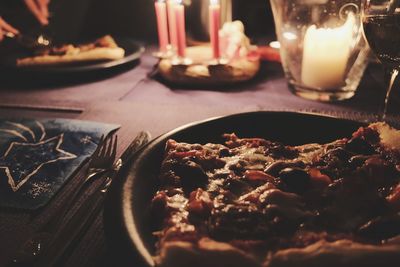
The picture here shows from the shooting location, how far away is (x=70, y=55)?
302 centimetres

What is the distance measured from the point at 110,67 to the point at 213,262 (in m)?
2.22

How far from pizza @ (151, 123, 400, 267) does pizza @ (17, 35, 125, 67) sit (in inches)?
76.0

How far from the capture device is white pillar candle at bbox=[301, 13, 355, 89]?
2199mm

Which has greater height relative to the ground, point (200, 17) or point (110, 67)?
point (200, 17)

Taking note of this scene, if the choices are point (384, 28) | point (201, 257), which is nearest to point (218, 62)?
point (384, 28)

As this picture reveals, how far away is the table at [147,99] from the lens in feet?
6.94

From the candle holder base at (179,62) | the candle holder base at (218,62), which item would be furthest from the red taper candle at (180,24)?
the candle holder base at (218,62)

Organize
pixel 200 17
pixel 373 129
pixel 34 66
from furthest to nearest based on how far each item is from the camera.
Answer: pixel 200 17
pixel 34 66
pixel 373 129

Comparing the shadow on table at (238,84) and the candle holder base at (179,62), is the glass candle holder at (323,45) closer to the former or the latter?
the shadow on table at (238,84)

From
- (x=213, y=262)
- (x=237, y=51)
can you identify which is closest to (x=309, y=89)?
(x=237, y=51)

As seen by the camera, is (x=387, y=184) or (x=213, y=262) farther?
(x=387, y=184)

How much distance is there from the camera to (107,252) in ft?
3.67

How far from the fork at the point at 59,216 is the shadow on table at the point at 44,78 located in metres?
1.31

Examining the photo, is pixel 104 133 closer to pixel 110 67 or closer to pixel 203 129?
→ pixel 203 129
